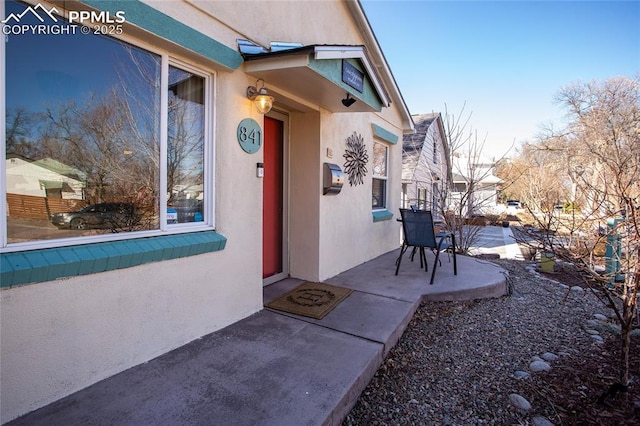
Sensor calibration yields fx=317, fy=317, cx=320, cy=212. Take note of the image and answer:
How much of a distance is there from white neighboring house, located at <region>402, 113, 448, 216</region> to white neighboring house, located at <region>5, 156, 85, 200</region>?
368 inches

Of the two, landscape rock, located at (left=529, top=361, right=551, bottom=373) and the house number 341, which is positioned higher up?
the house number 341

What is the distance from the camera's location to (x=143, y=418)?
6.41 feet

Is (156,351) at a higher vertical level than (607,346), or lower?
higher

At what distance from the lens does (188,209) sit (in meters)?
3.09

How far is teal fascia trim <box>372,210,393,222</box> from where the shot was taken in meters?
6.69

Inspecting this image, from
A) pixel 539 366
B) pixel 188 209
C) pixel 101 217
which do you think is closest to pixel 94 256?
pixel 101 217

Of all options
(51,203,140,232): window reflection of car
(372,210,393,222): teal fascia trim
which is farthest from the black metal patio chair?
(51,203,140,232): window reflection of car

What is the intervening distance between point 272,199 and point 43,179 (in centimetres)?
284

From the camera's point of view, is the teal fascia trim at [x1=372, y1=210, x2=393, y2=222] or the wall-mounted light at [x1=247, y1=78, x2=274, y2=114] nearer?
the wall-mounted light at [x1=247, y1=78, x2=274, y2=114]

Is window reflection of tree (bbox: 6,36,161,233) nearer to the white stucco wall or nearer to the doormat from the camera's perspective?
the white stucco wall

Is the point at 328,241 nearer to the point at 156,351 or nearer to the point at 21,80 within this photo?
the point at 156,351

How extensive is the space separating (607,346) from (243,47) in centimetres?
489

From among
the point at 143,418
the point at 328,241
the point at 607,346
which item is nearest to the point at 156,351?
the point at 143,418

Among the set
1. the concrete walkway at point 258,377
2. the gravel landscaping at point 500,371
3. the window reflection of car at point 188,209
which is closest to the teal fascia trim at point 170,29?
the window reflection of car at point 188,209
